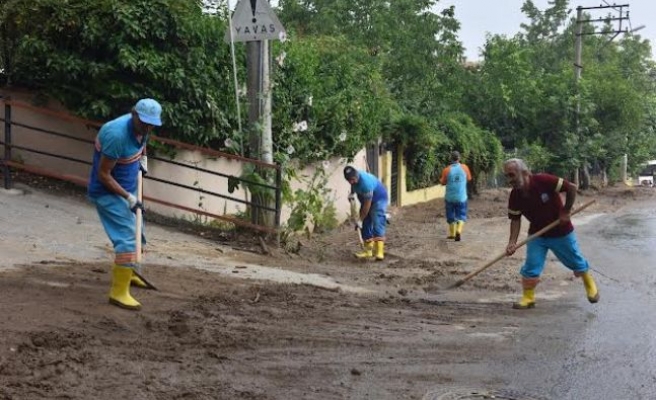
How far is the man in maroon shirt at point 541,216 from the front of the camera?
25.4ft

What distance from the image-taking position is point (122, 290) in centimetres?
624

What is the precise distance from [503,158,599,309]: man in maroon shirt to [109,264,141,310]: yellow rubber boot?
12.2ft

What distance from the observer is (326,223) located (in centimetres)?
1444

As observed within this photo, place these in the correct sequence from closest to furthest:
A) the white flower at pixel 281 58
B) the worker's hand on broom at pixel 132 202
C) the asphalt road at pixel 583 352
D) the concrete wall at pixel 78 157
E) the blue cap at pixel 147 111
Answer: the asphalt road at pixel 583 352
the blue cap at pixel 147 111
the worker's hand on broom at pixel 132 202
the concrete wall at pixel 78 157
the white flower at pixel 281 58

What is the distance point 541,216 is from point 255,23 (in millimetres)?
4761

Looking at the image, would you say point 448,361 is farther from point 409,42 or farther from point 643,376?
point 409,42

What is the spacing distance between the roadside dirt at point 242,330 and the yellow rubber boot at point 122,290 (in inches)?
2.8

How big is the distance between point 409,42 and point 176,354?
24.5m

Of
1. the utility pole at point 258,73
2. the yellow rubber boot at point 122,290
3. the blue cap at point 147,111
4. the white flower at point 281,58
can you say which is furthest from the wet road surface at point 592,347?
the white flower at point 281,58

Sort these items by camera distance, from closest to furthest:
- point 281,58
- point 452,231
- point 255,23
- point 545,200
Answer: point 545,200 < point 255,23 < point 281,58 < point 452,231

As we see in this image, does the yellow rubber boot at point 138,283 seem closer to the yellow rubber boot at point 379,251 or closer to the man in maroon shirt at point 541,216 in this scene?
the man in maroon shirt at point 541,216

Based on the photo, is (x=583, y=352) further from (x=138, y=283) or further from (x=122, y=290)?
(x=138, y=283)

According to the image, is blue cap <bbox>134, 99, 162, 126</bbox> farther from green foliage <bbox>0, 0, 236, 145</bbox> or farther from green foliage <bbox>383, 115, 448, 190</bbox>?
green foliage <bbox>383, 115, 448, 190</bbox>

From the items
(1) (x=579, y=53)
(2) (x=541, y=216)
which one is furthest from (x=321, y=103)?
(1) (x=579, y=53)
